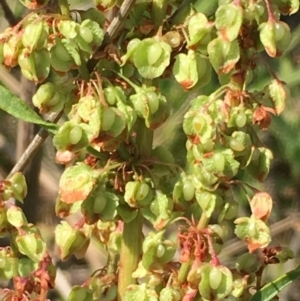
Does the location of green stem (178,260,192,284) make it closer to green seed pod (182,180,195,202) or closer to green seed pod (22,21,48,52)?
green seed pod (182,180,195,202)

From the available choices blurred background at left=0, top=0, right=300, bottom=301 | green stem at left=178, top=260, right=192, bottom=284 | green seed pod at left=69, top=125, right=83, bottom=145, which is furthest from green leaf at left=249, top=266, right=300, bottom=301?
blurred background at left=0, top=0, right=300, bottom=301

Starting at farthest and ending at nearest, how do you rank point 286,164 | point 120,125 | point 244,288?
point 286,164, point 244,288, point 120,125

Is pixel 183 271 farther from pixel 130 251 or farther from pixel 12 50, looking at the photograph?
pixel 12 50

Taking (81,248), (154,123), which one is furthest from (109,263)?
(154,123)

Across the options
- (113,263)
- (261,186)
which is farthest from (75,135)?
(261,186)

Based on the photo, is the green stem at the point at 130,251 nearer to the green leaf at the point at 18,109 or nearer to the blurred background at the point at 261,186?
the green leaf at the point at 18,109

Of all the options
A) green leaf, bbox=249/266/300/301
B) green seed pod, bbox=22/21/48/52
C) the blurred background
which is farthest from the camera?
Answer: the blurred background

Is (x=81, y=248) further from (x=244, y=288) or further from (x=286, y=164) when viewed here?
(x=286, y=164)
